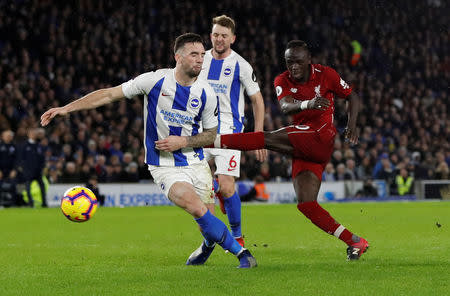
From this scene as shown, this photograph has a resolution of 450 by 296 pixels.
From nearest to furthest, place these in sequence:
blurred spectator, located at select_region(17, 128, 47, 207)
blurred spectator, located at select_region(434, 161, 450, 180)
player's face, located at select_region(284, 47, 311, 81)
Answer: player's face, located at select_region(284, 47, 311, 81) → blurred spectator, located at select_region(17, 128, 47, 207) → blurred spectator, located at select_region(434, 161, 450, 180)

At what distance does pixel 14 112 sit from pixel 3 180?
2235 mm

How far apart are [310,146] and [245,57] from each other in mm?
19296

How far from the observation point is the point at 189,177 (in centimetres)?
675

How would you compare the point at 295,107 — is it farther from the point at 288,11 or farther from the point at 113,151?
the point at 288,11

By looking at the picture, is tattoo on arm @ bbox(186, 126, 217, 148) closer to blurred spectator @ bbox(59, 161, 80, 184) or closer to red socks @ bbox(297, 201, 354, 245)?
red socks @ bbox(297, 201, 354, 245)

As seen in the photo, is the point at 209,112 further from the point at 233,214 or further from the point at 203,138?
the point at 233,214

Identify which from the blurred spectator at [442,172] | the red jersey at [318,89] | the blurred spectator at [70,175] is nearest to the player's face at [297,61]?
the red jersey at [318,89]

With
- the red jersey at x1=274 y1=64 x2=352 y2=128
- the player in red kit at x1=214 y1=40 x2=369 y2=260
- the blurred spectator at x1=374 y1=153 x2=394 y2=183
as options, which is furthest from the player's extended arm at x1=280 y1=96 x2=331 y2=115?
the blurred spectator at x1=374 y1=153 x2=394 y2=183

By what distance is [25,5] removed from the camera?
23.4m

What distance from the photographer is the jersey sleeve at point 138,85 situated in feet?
21.7

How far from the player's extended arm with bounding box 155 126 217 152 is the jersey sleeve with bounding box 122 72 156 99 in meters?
0.49

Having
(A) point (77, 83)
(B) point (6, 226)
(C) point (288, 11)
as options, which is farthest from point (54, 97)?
(C) point (288, 11)

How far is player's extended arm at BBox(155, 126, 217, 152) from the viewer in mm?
6426

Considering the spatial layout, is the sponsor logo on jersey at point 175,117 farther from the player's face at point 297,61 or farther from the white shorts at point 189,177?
the player's face at point 297,61
